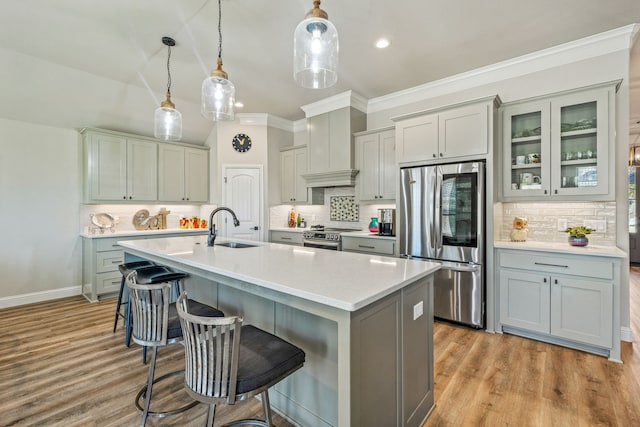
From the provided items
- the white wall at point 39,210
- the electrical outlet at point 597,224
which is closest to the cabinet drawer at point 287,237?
the white wall at point 39,210

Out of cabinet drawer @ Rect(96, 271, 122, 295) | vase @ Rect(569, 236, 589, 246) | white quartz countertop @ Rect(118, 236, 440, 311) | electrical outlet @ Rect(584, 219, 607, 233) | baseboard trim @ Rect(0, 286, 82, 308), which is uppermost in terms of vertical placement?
electrical outlet @ Rect(584, 219, 607, 233)

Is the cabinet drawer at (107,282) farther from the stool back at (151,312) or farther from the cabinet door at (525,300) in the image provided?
the cabinet door at (525,300)

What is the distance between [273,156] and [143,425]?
4.40 m

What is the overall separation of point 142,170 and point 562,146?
18.4 feet

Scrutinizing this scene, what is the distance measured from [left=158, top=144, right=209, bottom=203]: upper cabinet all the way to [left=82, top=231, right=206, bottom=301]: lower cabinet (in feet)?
3.65

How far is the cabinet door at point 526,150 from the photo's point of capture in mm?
3096

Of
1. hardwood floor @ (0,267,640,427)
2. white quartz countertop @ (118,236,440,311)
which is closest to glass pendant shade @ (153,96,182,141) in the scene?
white quartz countertop @ (118,236,440,311)

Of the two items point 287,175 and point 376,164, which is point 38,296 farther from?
point 376,164

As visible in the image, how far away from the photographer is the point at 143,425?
175 centimetres

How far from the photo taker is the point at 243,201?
5.37 metres

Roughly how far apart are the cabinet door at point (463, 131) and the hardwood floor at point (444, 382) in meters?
1.93

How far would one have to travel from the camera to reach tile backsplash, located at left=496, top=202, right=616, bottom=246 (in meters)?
3.01

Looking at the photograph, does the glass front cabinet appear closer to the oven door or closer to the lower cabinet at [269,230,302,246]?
the oven door

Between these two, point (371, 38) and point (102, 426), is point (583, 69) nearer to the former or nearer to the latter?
point (371, 38)
